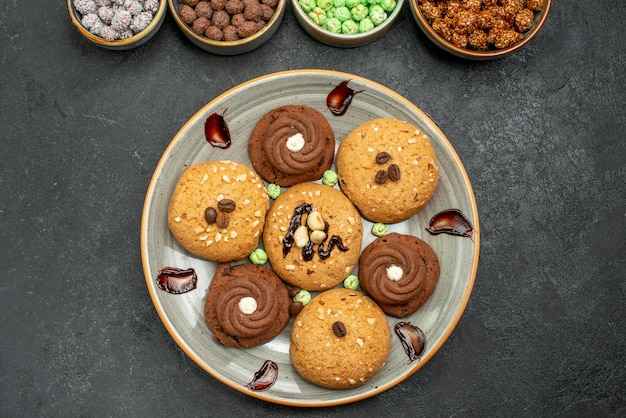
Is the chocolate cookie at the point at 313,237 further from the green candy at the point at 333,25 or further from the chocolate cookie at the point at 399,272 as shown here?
the green candy at the point at 333,25

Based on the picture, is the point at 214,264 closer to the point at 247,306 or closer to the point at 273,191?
the point at 247,306

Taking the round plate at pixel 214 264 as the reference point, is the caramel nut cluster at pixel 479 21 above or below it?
above

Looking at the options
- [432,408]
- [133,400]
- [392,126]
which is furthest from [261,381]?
[392,126]

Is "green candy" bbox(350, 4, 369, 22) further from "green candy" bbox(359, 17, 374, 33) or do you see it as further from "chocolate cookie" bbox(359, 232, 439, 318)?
"chocolate cookie" bbox(359, 232, 439, 318)

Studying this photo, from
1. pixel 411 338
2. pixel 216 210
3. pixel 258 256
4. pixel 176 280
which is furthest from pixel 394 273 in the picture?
pixel 176 280

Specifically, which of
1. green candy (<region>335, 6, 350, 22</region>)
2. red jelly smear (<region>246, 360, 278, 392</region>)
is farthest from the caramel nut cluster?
red jelly smear (<region>246, 360, 278, 392</region>)

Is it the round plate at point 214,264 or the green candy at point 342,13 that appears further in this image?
the green candy at point 342,13

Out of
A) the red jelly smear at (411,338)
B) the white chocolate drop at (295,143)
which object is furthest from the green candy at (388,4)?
the red jelly smear at (411,338)
